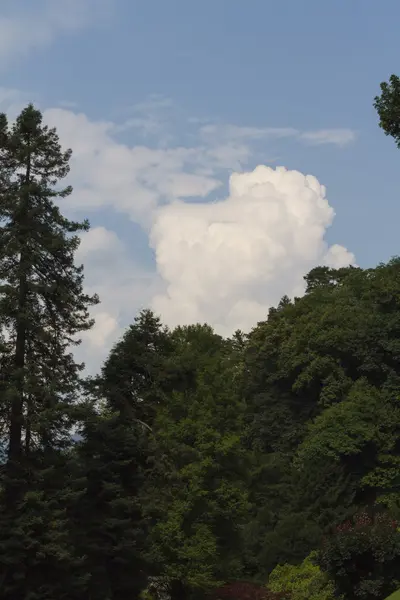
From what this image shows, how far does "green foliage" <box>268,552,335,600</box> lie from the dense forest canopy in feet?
0.46

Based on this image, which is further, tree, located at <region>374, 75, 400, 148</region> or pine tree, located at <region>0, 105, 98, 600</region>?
pine tree, located at <region>0, 105, 98, 600</region>

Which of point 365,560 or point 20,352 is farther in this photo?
point 20,352

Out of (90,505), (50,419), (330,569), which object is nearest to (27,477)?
(50,419)

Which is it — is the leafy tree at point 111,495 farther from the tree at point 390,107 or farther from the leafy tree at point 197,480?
the tree at point 390,107

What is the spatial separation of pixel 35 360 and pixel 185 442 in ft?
41.7

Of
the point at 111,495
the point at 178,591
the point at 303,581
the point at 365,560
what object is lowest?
the point at 365,560

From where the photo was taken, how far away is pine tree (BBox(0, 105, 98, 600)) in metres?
30.4

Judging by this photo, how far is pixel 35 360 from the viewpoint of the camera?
109 feet

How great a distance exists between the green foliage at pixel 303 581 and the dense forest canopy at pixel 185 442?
0.14 m

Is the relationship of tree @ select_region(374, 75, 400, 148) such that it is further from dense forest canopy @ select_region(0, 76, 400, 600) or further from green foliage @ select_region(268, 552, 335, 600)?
green foliage @ select_region(268, 552, 335, 600)

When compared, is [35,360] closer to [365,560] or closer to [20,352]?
[20,352]

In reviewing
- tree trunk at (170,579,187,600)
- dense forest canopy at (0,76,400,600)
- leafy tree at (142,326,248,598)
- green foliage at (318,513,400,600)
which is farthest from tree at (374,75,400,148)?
tree trunk at (170,579,187,600)

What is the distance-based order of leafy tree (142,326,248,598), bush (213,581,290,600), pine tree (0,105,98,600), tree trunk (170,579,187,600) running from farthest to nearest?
tree trunk (170,579,187,600) < bush (213,581,290,600) < leafy tree (142,326,248,598) < pine tree (0,105,98,600)

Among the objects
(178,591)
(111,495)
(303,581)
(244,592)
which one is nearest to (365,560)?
(303,581)
